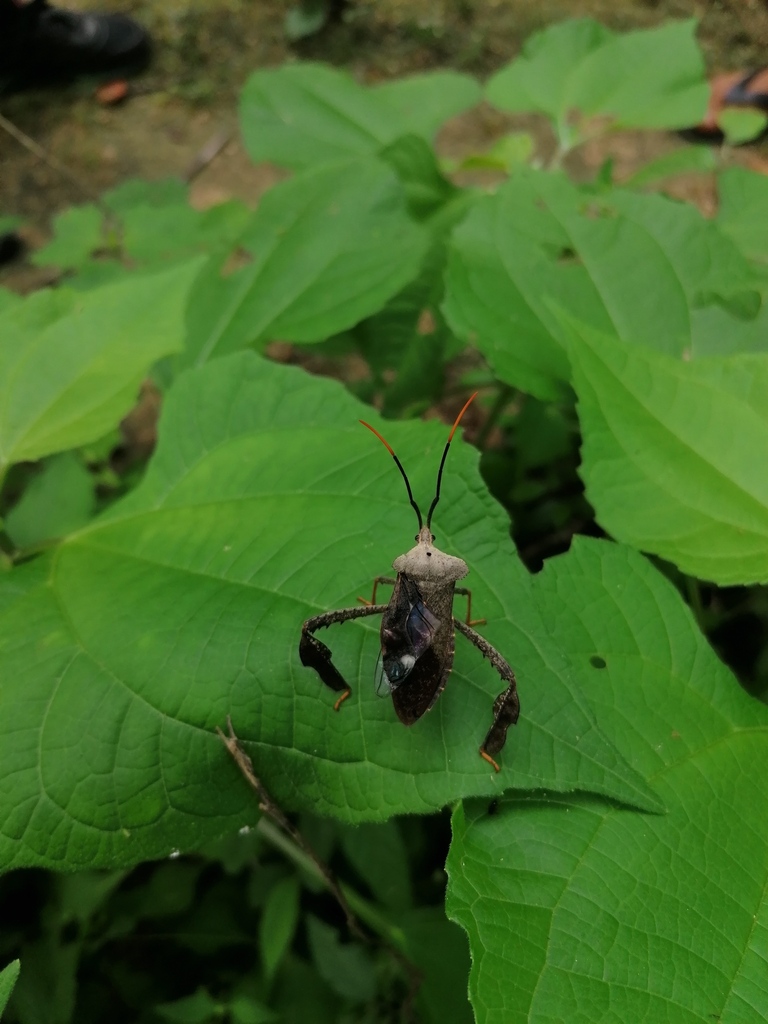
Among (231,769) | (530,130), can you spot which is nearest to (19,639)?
(231,769)

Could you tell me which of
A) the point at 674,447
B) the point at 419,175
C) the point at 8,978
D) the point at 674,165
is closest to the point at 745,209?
the point at 674,165

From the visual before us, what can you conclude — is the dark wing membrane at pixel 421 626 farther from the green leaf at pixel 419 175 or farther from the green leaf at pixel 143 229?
the green leaf at pixel 419 175

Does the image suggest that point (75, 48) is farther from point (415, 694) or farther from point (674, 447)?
point (415, 694)

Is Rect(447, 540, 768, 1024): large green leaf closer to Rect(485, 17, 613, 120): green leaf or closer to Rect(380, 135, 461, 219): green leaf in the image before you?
Rect(380, 135, 461, 219): green leaf

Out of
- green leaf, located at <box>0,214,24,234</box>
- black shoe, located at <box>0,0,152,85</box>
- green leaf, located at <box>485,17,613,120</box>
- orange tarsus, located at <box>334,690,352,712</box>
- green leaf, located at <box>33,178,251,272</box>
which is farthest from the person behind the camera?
black shoe, located at <box>0,0,152,85</box>

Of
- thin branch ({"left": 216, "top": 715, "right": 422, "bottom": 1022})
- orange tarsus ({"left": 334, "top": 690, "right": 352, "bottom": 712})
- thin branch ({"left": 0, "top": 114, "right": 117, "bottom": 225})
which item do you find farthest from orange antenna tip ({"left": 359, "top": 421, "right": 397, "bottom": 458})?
thin branch ({"left": 0, "top": 114, "right": 117, "bottom": 225})

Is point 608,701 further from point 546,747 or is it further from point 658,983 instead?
point 658,983
